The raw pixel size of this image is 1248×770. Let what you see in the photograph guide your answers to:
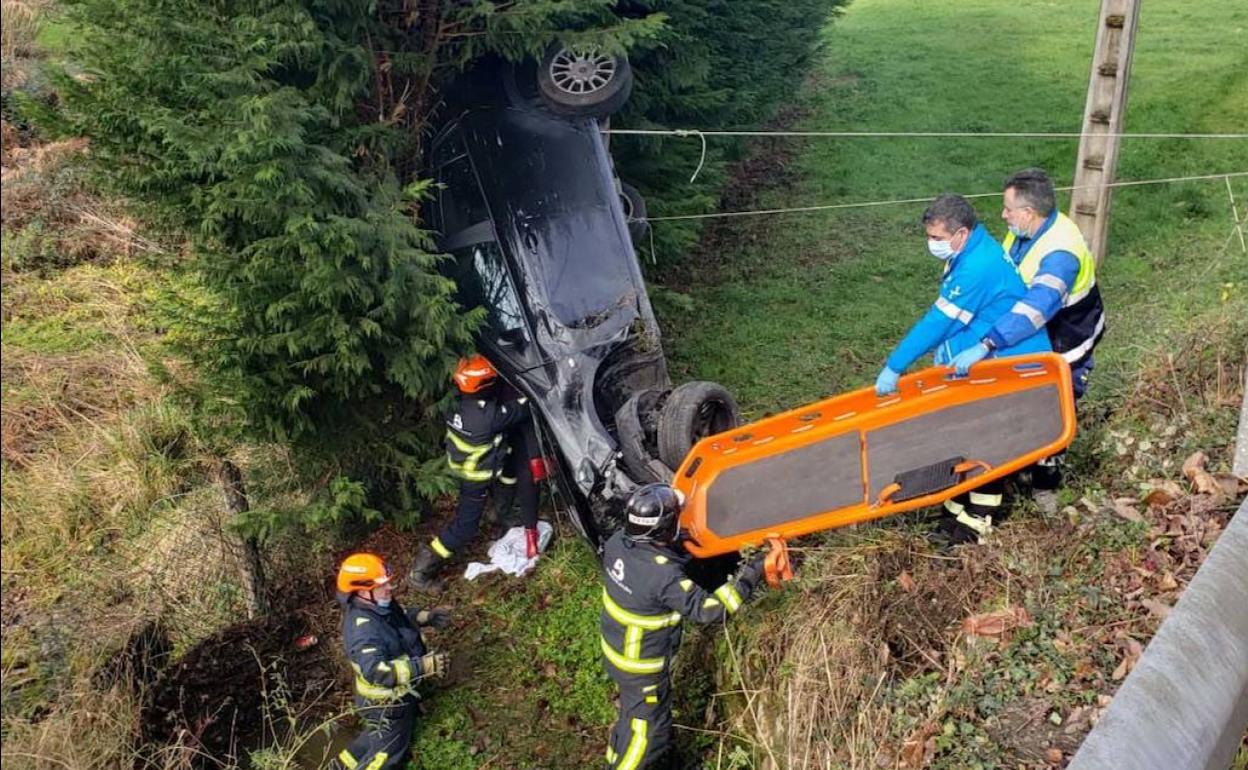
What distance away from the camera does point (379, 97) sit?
6227mm

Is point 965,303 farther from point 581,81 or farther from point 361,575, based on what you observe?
point 361,575

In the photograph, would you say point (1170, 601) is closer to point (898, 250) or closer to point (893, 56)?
point (898, 250)

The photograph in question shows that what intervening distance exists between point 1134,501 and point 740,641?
201cm

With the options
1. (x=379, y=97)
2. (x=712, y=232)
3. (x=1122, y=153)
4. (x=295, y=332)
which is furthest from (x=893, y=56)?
(x=295, y=332)

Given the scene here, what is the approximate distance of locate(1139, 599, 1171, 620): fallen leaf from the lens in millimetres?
3586

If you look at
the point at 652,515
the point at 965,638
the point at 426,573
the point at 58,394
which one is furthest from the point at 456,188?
the point at 965,638

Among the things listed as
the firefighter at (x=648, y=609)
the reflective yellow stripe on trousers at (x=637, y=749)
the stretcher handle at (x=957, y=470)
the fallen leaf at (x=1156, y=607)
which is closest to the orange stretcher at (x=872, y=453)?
the stretcher handle at (x=957, y=470)

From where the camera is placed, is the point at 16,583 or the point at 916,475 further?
the point at 916,475

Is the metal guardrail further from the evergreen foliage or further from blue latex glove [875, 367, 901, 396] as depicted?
the evergreen foliage

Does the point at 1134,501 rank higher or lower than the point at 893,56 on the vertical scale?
higher

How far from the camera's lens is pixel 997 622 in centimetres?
401

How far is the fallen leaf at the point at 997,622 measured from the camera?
3.95 metres

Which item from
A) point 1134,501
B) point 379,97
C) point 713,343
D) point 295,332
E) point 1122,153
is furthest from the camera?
point 1122,153

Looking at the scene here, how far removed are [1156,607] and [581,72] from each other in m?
4.68
